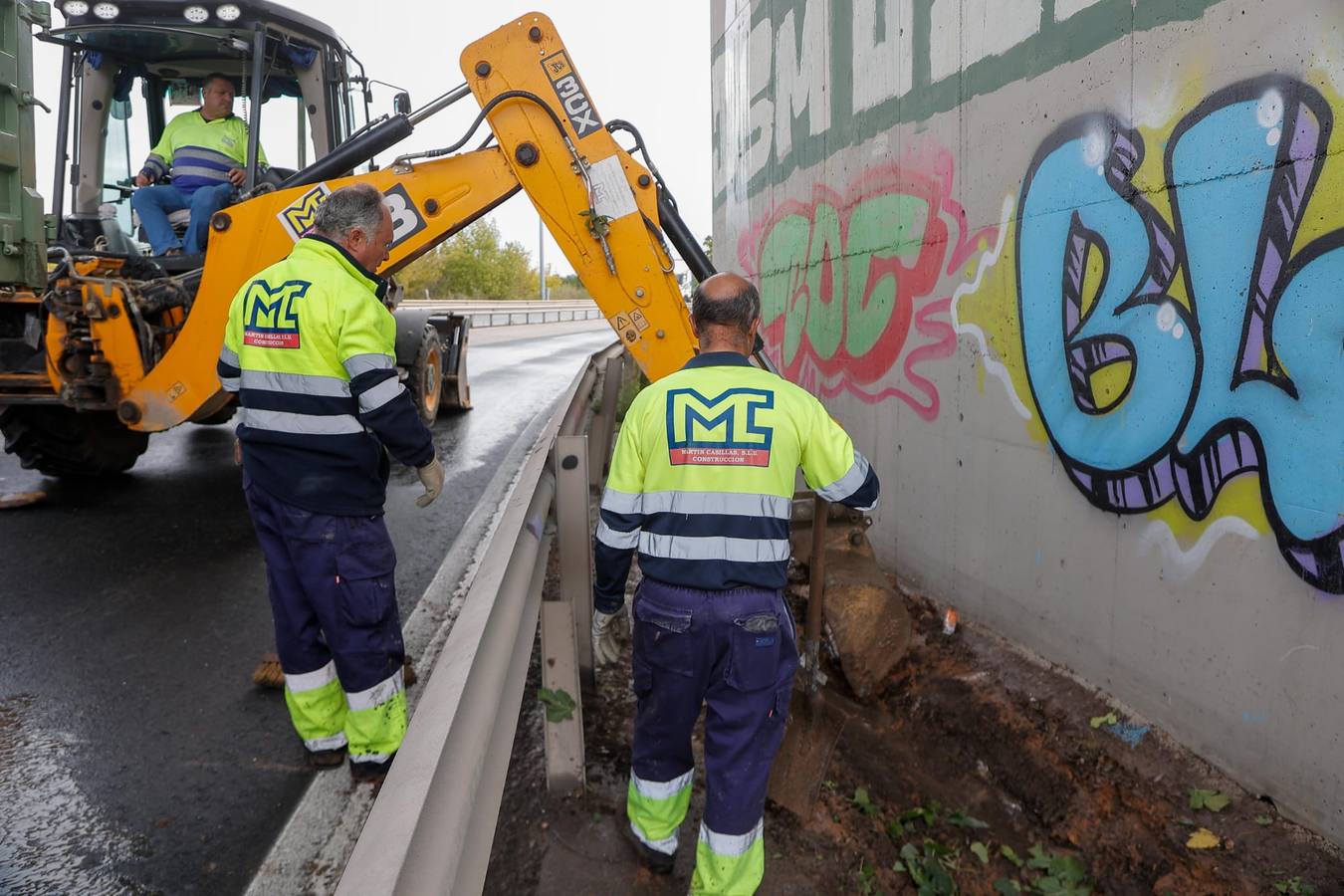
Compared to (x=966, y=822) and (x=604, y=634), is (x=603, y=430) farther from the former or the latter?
(x=966, y=822)

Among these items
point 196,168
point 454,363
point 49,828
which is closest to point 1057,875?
point 49,828

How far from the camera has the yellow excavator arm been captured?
407 cm

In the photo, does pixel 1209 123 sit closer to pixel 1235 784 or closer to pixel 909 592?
pixel 1235 784

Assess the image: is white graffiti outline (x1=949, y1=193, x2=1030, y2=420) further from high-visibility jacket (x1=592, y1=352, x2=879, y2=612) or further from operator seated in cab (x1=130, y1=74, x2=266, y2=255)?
operator seated in cab (x1=130, y1=74, x2=266, y2=255)

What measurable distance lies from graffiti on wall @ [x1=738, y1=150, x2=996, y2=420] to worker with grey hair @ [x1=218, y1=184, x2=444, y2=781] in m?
2.72

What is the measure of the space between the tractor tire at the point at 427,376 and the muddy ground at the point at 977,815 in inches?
217

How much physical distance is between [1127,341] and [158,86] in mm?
7187

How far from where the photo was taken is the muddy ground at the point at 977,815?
2.56 m

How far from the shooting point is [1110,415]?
3.23 meters

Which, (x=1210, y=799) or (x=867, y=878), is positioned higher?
(x=1210, y=799)

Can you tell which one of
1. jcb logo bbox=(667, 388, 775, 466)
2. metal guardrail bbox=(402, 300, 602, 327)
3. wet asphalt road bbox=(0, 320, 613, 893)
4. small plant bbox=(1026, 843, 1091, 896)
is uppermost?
metal guardrail bbox=(402, 300, 602, 327)

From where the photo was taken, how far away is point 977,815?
304 centimetres

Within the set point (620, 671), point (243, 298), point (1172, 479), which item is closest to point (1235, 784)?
point (1172, 479)

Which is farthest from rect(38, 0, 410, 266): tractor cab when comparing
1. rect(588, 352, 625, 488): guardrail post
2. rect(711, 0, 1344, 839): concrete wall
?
rect(711, 0, 1344, 839): concrete wall
